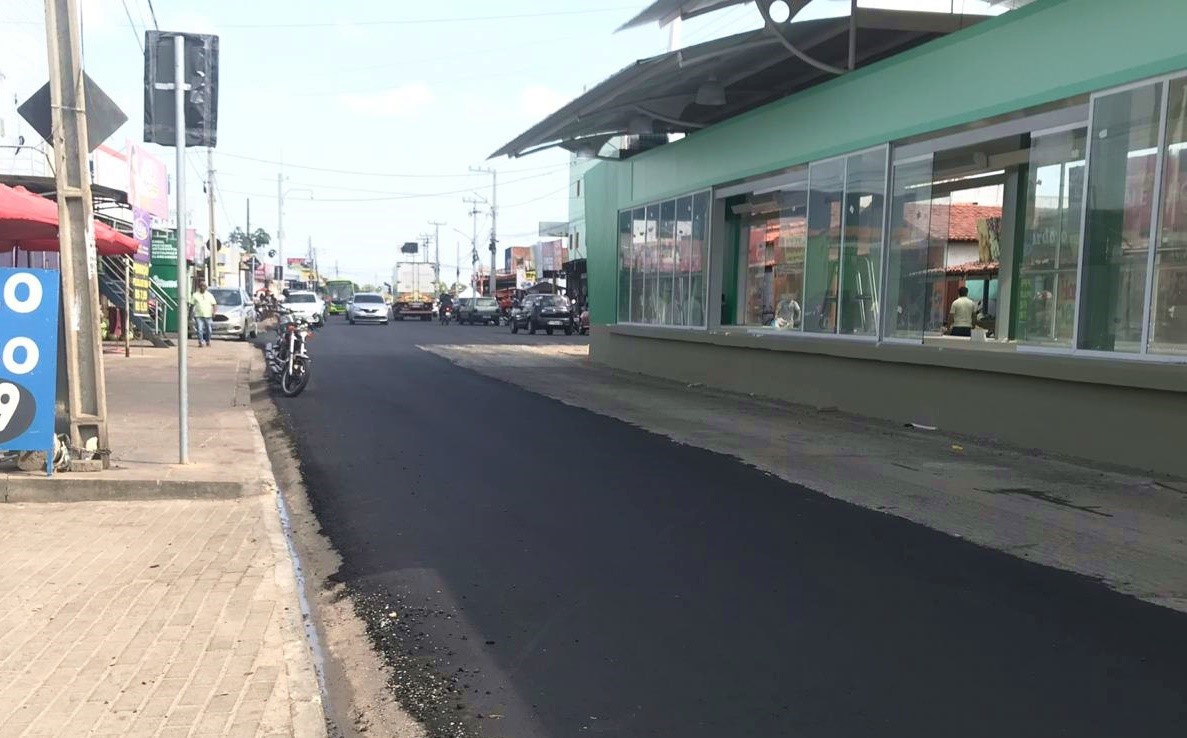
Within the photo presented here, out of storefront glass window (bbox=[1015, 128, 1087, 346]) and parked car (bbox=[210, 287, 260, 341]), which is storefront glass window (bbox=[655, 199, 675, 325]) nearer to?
storefront glass window (bbox=[1015, 128, 1087, 346])

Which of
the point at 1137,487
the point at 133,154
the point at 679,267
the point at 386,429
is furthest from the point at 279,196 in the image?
the point at 1137,487

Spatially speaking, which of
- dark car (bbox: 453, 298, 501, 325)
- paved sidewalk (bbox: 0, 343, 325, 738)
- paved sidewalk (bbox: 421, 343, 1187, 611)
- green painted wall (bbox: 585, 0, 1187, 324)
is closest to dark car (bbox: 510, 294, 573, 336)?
dark car (bbox: 453, 298, 501, 325)

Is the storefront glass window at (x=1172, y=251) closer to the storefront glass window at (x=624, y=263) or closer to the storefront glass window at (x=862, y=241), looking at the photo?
the storefront glass window at (x=862, y=241)

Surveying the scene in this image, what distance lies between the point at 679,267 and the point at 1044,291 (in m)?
9.58

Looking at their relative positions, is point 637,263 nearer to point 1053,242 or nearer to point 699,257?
point 699,257

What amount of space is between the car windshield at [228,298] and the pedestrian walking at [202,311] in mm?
5495

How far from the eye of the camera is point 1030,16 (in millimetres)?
10922

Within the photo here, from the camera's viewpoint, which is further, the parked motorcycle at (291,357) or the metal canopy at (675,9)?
the parked motorcycle at (291,357)

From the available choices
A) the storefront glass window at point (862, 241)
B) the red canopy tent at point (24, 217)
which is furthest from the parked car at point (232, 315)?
the storefront glass window at point (862, 241)

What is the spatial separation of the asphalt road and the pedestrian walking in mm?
17485

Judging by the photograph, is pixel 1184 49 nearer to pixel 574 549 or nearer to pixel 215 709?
pixel 574 549

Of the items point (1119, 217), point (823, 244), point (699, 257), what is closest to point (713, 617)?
point (1119, 217)

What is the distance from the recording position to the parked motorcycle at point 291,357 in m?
14.8

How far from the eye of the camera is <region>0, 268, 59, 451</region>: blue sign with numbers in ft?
24.3
